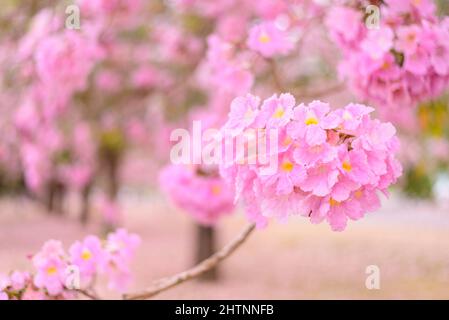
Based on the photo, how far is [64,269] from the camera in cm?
241

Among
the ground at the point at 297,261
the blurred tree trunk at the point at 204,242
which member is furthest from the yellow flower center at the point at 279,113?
the blurred tree trunk at the point at 204,242

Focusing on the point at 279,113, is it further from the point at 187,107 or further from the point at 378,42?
the point at 187,107

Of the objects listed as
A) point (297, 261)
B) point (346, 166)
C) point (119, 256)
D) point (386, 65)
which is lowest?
point (297, 261)

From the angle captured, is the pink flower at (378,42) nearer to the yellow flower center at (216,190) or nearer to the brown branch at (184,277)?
the brown branch at (184,277)

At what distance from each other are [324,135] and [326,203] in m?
0.19

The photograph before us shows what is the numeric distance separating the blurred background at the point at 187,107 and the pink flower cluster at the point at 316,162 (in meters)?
0.91

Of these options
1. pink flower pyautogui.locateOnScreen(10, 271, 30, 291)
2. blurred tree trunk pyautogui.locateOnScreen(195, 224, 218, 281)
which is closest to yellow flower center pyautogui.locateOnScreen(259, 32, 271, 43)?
pink flower pyautogui.locateOnScreen(10, 271, 30, 291)

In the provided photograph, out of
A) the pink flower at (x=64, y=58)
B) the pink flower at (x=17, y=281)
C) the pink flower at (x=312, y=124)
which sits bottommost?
the pink flower at (x=17, y=281)

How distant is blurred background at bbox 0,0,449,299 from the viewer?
3.55 meters

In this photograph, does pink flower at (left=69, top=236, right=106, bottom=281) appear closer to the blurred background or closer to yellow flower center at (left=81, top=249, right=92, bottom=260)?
yellow flower center at (left=81, top=249, right=92, bottom=260)

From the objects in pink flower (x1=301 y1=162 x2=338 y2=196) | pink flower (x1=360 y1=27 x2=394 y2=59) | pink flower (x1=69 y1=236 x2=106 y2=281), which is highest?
pink flower (x1=360 y1=27 x2=394 y2=59)

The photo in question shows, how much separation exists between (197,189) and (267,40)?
4.33 ft

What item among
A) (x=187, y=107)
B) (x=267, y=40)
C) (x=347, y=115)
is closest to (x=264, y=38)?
(x=267, y=40)

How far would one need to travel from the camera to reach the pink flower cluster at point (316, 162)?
5.39 ft
